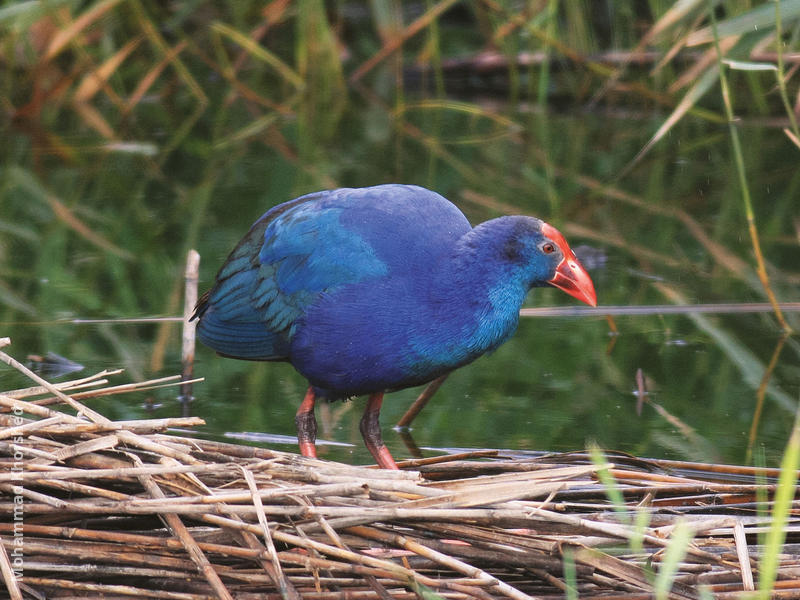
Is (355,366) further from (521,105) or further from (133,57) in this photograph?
(133,57)

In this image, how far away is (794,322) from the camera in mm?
4250

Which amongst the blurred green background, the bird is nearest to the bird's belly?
the bird

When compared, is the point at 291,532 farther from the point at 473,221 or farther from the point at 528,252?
the point at 473,221

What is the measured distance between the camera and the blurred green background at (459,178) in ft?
11.8

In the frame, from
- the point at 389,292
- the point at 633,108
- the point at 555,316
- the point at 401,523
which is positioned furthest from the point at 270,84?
the point at 401,523

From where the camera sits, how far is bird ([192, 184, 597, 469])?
2.71 meters

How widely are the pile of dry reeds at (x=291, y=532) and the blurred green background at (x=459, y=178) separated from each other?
0.66m

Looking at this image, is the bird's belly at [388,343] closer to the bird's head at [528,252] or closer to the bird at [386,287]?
the bird at [386,287]

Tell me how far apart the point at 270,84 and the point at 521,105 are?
2028 millimetres

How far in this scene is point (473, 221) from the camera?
5.26 metres

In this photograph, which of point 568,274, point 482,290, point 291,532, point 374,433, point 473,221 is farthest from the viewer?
point 473,221

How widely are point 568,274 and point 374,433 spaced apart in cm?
64

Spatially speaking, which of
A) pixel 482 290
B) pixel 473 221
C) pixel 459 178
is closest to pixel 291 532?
pixel 482 290

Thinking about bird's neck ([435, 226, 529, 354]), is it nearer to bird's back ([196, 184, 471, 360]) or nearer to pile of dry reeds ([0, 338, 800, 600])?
bird's back ([196, 184, 471, 360])
